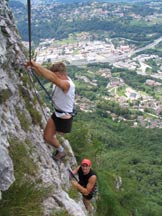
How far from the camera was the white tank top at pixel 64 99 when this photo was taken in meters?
7.82

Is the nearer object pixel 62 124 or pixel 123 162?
pixel 62 124

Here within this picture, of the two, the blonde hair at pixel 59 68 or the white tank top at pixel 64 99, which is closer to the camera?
the blonde hair at pixel 59 68

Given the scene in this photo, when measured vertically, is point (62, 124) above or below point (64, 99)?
below

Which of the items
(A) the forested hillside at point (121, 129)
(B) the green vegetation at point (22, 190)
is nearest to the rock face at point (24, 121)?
(B) the green vegetation at point (22, 190)

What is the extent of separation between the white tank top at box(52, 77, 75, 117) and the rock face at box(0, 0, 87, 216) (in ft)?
2.89

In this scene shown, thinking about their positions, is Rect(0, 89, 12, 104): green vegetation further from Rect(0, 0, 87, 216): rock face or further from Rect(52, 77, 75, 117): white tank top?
Rect(52, 77, 75, 117): white tank top

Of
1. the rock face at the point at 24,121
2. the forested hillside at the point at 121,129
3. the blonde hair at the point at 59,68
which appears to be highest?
the blonde hair at the point at 59,68

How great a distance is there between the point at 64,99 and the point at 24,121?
1.21 meters

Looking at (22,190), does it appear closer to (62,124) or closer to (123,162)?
(62,124)

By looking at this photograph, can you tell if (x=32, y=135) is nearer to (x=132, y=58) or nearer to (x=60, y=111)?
(x=60, y=111)

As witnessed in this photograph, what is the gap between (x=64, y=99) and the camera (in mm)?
7961

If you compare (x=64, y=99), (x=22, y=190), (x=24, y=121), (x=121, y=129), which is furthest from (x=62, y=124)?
(x=121, y=129)

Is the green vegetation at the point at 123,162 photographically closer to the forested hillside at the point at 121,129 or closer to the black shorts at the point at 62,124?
the forested hillside at the point at 121,129

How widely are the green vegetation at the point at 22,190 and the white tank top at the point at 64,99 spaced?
3.27 feet
